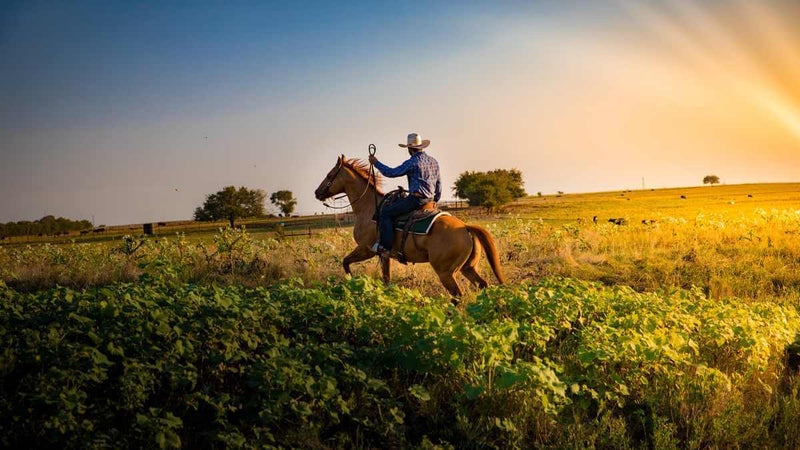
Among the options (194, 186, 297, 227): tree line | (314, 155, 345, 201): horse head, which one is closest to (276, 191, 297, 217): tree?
(194, 186, 297, 227): tree line

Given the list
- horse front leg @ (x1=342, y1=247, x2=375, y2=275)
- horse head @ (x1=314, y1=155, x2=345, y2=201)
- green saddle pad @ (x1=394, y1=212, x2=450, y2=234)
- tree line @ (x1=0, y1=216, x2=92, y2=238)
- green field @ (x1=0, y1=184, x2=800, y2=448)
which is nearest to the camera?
green field @ (x1=0, y1=184, x2=800, y2=448)

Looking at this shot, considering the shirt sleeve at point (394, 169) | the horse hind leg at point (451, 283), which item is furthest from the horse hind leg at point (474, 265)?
the shirt sleeve at point (394, 169)

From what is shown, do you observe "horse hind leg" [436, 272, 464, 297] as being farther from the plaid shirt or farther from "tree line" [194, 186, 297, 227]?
"tree line" [194, 186, 297, 227]

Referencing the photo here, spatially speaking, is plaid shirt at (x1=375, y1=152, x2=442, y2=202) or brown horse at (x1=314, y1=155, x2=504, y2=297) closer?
brown horse at (x1=314, y1=155, x2=504, y2=297)

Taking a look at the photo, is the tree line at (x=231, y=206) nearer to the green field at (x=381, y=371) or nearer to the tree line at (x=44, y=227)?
the tree line at (x=44, y=227)

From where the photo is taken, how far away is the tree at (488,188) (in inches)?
2603

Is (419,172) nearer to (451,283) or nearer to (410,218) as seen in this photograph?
(410,218)

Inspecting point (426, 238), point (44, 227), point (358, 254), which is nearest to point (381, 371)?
point (426, 238)

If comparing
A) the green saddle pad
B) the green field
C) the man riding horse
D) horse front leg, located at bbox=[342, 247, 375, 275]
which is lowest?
the green field

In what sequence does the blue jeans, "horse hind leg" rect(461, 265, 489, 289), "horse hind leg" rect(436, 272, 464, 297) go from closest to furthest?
"horse hind leg" rect(436, 272, 464, 297), "horse hind leg" rect(461, 265, 489, 289), the blue jeans

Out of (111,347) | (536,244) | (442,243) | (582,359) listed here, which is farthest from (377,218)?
(536,244)

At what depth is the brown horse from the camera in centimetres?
1019

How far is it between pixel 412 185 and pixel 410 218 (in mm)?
701

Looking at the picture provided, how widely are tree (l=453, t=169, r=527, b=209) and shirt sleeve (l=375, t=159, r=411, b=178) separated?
55655 millimetres
